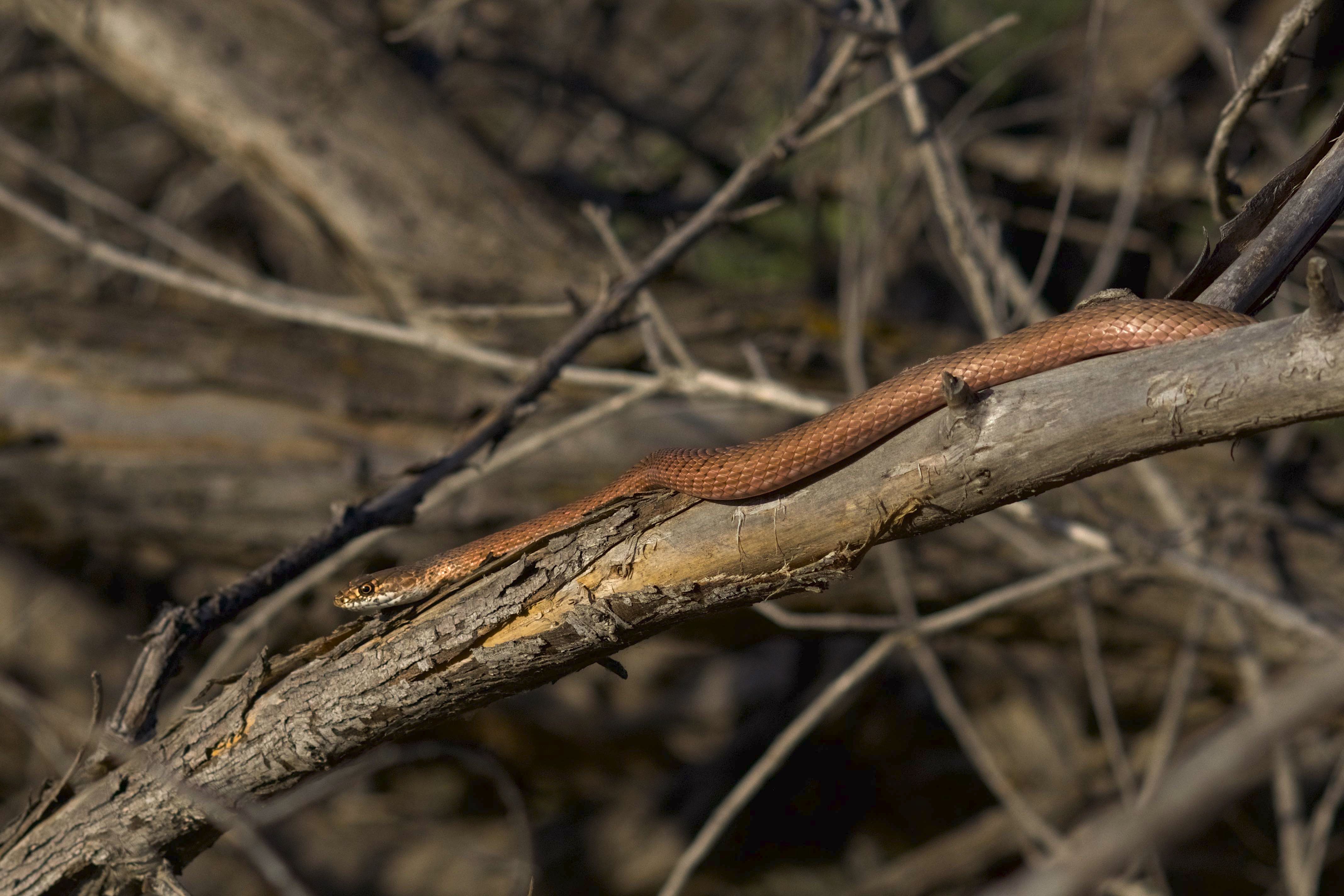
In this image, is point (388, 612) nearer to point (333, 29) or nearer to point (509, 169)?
point (509, 169)

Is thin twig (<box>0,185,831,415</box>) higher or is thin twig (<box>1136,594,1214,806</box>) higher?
thin twig (<box>0,185,831,415</box>)

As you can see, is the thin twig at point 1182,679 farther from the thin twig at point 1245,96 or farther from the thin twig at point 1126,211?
the thin twig at point 1245,96

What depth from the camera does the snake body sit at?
2.56 metres

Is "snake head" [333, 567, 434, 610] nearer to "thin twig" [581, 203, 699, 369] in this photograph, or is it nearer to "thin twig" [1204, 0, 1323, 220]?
"thin twig" [581, 203, 699, 369]

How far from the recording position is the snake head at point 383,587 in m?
4.65

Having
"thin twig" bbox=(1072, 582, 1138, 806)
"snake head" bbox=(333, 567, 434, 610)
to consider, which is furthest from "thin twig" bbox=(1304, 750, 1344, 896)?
"snake head" bbox=(333, 567, 434, 610)

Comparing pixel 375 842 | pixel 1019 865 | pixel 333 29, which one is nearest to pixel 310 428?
pixel 333 29

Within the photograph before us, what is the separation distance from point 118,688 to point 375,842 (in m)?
2.70

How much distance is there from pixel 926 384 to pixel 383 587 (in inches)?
118

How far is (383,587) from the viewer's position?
186 inches

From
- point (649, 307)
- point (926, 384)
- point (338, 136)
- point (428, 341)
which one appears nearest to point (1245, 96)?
point (926, 384)

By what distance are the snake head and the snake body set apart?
5.30 ft

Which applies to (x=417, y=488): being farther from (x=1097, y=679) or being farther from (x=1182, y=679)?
(x=1182, y=679)

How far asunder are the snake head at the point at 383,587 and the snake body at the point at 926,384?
5.30ft
